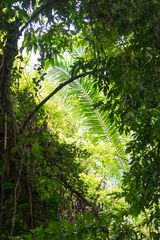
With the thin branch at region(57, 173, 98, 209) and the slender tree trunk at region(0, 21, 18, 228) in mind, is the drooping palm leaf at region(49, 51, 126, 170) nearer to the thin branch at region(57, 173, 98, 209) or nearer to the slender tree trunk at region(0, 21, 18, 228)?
the thin branch at region(57, 173, 98, 209)

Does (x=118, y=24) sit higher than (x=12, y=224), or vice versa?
(x=118, y=24)

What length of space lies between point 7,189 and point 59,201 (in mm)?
369

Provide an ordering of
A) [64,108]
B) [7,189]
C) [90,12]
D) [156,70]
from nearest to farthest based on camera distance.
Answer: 1. [156,70]
2. [90,12]
3. [7,189]
4. [64,108]

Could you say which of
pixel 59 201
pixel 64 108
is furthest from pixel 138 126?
pixel 64 108

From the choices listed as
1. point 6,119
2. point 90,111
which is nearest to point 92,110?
point 6,119

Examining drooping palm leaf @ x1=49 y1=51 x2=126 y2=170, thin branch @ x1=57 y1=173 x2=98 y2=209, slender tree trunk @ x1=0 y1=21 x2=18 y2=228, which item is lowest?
thin branch @ x1=57 y1=173 x2=98 y2=209

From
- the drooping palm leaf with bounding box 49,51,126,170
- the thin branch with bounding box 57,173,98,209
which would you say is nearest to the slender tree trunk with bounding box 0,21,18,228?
the thin branch with bounding box 57,173,98,209

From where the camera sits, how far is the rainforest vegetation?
210 cm

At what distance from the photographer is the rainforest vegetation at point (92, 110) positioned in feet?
6.89

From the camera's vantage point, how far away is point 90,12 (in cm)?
234

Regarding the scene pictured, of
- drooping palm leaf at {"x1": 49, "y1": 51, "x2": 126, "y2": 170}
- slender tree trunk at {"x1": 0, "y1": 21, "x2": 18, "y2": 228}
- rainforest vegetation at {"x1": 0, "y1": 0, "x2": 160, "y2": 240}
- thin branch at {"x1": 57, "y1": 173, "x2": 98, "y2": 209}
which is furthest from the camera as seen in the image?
drooping palm leaf at {"x1": 49, "y1": 51, "x2": 126, "y2": 170}

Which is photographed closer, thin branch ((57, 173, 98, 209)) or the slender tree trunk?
the slender tree trunk

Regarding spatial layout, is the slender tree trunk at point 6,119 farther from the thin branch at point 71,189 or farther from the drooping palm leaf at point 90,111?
the drooping palm leaf at point 90,111

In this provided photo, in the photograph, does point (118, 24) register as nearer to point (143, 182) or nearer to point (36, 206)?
point (143, 182)
